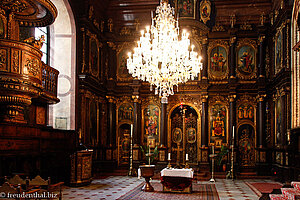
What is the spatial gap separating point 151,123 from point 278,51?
22.8ft

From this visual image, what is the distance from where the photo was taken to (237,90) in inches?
658

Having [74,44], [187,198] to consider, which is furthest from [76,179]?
[74,44]

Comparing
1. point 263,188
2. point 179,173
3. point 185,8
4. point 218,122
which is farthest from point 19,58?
point 218,122

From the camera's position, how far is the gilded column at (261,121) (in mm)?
15875

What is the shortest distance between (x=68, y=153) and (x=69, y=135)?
149cm

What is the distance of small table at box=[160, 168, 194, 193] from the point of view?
33.8 ft

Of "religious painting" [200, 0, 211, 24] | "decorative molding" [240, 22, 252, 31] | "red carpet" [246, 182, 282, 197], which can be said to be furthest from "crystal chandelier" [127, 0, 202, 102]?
"decorative molding" [240, 22, 252, 31]

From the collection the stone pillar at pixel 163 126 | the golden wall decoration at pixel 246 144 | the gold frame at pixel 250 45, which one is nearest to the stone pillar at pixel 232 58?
the gold frame at pixel 250 45

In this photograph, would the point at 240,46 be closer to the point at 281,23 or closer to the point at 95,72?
the point at 281,23

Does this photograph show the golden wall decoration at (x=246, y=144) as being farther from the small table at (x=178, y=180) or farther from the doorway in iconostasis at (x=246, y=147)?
the small table at (x=178, y=180)

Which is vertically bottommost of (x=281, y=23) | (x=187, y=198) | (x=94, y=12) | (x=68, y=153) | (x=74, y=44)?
(x=187, y=198)

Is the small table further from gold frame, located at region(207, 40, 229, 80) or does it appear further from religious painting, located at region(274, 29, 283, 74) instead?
gold frame, located at region(207, 40, 229, 80)

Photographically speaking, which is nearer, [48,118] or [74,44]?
[48,118]

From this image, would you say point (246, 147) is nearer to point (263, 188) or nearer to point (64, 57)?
point (263, 188)
